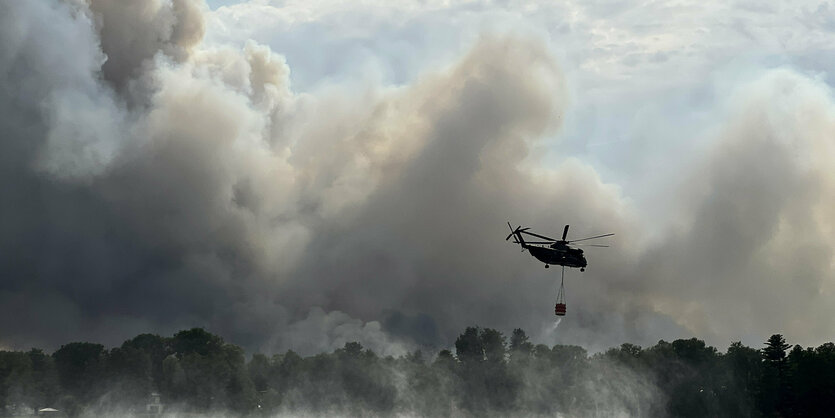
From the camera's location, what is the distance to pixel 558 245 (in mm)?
155375

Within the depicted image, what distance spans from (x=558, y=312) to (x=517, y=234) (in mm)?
15201

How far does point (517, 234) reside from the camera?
162 metres

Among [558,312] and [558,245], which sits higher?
[558,245]

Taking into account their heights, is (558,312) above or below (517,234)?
below

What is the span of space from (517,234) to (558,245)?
9.13 m

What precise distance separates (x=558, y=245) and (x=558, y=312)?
10.3 m

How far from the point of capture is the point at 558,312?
155 metres
